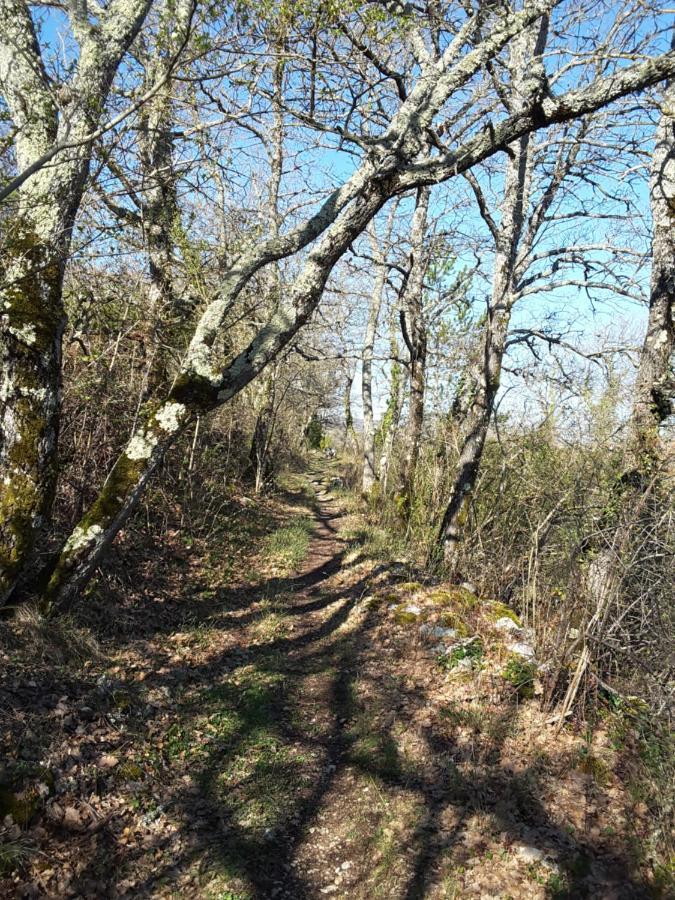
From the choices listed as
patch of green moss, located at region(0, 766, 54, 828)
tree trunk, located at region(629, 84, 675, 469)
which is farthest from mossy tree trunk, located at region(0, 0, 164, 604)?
tree trunk, located at region(629, 84, 675, 469)

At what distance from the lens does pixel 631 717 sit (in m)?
3.82

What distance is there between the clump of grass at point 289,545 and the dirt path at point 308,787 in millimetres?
3041

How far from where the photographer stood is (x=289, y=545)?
9.45 metres

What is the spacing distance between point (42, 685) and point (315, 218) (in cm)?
444

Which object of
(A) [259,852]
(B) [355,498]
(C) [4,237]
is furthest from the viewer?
(B) [355,498]

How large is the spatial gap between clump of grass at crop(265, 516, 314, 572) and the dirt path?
120 inches

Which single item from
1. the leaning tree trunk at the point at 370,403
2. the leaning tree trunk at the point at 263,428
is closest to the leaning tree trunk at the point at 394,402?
the leaning tree trunk at the point at 370,403

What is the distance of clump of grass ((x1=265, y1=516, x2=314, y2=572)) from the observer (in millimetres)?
8547

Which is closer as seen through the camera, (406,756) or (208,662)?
(406,756)

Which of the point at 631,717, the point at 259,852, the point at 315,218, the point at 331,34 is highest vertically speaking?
the point at 331,34

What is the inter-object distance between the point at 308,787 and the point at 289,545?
5781mm

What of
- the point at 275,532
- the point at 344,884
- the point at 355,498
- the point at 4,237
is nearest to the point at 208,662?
the point at 344,884

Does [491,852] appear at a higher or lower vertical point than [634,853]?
lower

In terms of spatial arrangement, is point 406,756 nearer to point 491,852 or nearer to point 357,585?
point 491,852
